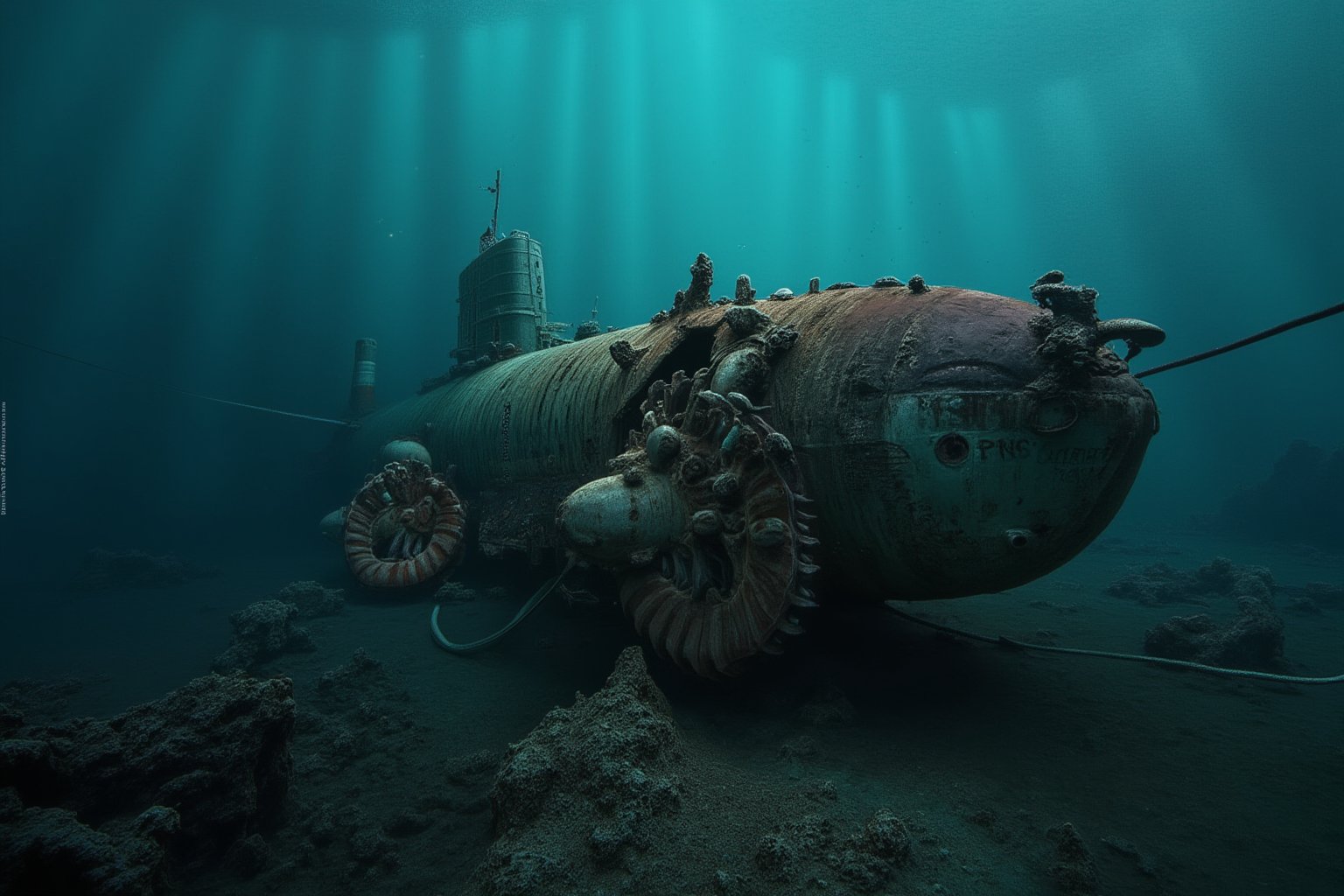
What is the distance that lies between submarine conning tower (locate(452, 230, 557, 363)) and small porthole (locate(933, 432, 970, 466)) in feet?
30.7

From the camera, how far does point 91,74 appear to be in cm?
4550

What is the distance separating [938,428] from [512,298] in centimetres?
1059

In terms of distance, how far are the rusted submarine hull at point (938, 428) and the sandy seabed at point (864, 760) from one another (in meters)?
0.90

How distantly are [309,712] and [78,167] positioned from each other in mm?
75396

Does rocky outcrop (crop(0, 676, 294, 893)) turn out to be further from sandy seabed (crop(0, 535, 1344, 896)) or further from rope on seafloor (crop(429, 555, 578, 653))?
rope on seafloor (crop(429, 555, 578, 653))

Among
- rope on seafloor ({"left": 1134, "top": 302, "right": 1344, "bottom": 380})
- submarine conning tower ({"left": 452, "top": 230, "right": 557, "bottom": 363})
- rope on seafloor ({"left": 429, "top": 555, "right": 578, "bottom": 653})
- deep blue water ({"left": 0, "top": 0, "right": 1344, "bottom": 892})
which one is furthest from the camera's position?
deep blue water ({"left": 0, "top": 0, "right": 1344, "bottom": 892})

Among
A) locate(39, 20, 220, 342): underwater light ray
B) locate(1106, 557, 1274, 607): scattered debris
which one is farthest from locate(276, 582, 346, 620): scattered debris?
locate(39, 20, 220, 342): underwater light ray

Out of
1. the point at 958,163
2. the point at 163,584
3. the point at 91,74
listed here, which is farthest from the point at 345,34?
the point at 958,163

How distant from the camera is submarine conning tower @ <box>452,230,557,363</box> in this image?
11477 mm

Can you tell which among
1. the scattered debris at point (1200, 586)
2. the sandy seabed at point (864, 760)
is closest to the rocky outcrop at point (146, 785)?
the sandy seabed at point (864, 760)

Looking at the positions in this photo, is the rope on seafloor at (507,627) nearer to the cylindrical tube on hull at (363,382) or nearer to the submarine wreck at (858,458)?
the submarine wreck at (858,458)

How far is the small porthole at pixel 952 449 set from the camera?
2.86 metres

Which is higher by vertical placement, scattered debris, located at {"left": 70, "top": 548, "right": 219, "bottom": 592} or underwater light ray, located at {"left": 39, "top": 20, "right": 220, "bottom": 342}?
underwater light ray, located at {"left": 39, "top": 20, "right": 220, "bottom": 342}

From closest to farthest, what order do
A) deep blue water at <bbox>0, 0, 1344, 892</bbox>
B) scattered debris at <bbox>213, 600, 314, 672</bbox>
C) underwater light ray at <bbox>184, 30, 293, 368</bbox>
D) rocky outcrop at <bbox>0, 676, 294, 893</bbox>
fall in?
1. rocky outcrop at <bbox>0, 676, 294, 893</bbox>
2. scattered debris at <bbox>213, 600, 314, 672</bbox>
3. deep blue water at <bbox>0, 0, 1344, 892</bbox>
4. underwater light ray at <bbox>184, 30, 293, 368</bbox>
